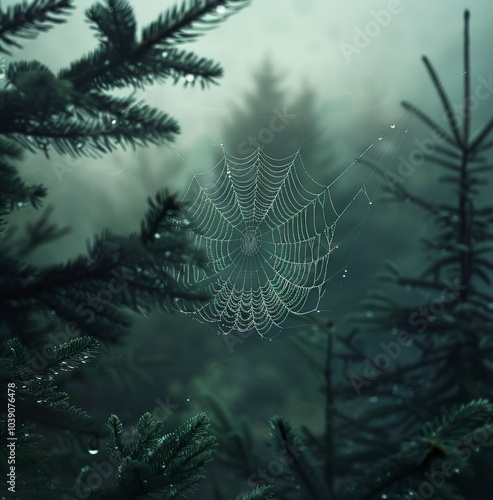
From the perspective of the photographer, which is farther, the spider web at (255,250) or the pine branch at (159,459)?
the spider web at (255,250)

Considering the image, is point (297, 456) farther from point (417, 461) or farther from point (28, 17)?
point (28, 17)

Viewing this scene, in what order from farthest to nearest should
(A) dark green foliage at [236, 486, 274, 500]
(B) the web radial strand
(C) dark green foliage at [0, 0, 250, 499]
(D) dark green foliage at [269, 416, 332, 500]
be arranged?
(B) the web radial strand < (D) dark green foliage at [269, 416, 332, 500] < (A) dark green foliage at [236, 486, 274, 500] < (C) dark green foliage at [0, 0, 250, 499]

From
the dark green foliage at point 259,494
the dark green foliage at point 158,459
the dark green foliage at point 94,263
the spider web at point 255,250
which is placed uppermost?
the spider web at point 255,250

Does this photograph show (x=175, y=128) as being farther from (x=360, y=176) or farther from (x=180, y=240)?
(x=360, y=176)

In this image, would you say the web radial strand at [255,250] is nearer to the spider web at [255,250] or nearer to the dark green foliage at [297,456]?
the spider web at [255,250]

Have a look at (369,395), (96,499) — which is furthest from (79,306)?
(369,395)

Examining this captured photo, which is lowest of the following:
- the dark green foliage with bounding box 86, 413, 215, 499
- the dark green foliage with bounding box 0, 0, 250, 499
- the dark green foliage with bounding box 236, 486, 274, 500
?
the dark green foliage with bounding box 236, 486, 274, 500

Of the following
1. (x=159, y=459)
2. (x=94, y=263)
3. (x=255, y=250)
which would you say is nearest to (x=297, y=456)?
(x=159, y=459)

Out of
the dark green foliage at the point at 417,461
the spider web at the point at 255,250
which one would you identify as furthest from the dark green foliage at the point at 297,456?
the spider web at the point at 255,250

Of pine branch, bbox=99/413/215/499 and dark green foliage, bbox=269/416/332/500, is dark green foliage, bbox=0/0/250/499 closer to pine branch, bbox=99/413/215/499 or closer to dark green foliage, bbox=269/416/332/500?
pine branch, bbox=99/413/215/499

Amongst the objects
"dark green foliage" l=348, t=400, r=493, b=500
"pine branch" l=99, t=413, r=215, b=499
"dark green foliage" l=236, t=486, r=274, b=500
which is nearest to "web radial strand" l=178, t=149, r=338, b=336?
"pine branch" l=99, t=413, r=215, b=499

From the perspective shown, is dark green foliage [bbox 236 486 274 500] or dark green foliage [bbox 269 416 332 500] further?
dark green foliage [bbox 269 416 332 500]
